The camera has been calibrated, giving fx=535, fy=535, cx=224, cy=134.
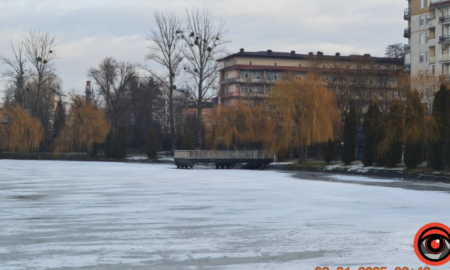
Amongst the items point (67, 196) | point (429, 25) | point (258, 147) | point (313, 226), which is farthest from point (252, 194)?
point (429, 25)

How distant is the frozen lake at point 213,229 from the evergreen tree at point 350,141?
78.5ft

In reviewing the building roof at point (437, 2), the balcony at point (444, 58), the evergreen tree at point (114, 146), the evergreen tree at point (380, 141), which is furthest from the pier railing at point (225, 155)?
the building roof at point (437, 2)

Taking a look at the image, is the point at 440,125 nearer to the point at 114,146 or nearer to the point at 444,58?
the point at 444,58

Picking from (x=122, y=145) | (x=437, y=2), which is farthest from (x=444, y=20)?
(x=122, y=145)

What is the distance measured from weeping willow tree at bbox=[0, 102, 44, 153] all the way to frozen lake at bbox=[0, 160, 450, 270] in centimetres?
5866

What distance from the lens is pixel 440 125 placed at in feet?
117

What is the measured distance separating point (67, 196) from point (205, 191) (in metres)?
6.05

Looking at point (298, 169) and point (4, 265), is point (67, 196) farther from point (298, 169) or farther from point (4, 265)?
point (298, 169)

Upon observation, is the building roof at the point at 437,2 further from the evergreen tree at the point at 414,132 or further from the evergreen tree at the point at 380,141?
the evergreen tree at the point at 414,132

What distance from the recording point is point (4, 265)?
898cm

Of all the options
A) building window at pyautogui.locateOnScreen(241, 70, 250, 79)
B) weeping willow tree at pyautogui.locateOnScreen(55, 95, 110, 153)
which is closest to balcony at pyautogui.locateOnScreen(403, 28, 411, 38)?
building window at pyautogui.locateOnScreen(241, 70, 250, 79)

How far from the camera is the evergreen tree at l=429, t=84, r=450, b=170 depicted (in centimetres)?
3510

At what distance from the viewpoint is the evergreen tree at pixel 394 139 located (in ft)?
129

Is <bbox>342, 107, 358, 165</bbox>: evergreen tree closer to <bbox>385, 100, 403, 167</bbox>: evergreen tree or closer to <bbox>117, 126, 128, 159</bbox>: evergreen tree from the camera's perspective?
<bbox>385, 100, 403, 167</bbox>: evergreen tree
